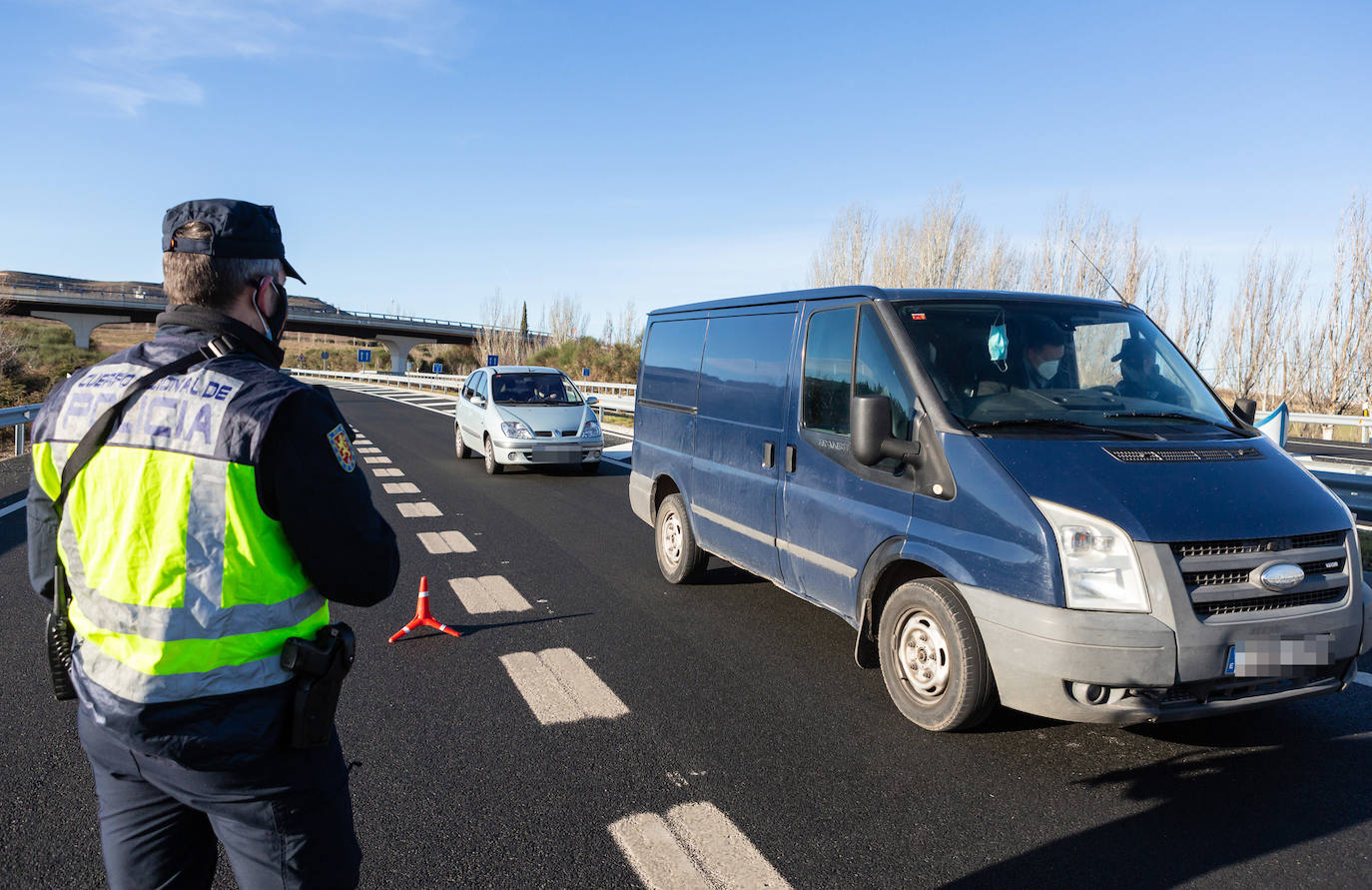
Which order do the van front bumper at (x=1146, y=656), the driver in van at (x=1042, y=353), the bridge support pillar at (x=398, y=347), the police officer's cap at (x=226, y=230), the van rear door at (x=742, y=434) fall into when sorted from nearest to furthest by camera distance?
the police officer's cap at (x=226, y=230) → the van front bumper at (x=1146, y=656) → the driver in van at (x=1042, y=353) → the van rear door at (x=742, y=434) → the bridge support pillar at (x=398, y=347)

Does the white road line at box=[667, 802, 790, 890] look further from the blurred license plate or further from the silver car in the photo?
the silver car

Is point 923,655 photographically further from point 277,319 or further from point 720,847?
point 277,319

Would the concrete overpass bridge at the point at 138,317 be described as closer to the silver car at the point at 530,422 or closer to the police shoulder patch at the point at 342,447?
the silver car at the point at 530,422

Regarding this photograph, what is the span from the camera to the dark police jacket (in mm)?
1727

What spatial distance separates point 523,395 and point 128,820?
41.6 feet

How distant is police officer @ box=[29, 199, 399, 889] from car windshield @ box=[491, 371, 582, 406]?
12.2m

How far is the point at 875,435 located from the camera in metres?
4.26

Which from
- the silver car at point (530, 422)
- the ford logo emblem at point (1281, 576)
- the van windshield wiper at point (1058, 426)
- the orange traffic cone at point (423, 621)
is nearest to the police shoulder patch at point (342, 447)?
the van windshield wiper at point (1058, 426)

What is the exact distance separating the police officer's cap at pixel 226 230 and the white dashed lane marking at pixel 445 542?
6.40 meters

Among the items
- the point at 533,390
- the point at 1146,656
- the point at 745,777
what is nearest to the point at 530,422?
the point at 533,390

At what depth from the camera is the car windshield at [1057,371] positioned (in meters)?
4.30

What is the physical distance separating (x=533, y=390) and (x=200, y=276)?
12662mm

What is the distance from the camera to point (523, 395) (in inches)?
566

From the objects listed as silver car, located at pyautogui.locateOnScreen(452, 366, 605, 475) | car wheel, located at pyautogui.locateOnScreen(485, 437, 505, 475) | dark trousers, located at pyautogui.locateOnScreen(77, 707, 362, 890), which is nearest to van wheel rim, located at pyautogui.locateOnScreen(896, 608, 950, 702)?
dark trousers, located at pyautogui.locateOnScreen(77, 707, 362, 890)
